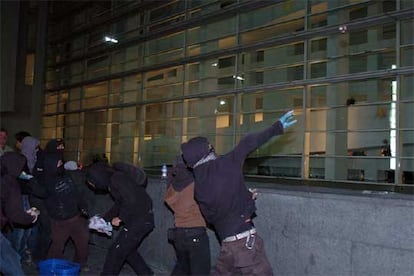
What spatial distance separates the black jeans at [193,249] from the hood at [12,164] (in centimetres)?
182

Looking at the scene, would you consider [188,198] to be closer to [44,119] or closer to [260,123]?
[260,123]

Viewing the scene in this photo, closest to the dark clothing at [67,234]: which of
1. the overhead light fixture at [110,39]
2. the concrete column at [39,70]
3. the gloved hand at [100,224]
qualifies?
the gloved hand at [100,224]

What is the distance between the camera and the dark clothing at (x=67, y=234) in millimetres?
6272

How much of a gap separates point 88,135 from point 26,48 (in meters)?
3.70

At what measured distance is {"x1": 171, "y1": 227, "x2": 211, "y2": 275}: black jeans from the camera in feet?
→ 16.1

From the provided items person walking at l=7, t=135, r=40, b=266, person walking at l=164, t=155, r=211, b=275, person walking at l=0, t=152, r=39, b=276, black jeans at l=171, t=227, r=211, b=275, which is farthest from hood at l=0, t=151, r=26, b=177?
black jeans at l=171, t=227, r=211, b=275

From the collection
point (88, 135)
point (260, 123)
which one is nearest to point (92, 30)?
point (88, 135)

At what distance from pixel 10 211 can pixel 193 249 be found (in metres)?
1.89

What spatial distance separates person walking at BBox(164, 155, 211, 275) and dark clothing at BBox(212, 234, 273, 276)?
70cm

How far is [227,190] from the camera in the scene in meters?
4.15

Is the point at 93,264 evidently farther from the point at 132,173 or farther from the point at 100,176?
the point at 132,173

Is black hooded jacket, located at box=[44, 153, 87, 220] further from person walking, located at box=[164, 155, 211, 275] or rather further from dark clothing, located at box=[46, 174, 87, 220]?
person walking, located at box=[164, 155, 211, 275]

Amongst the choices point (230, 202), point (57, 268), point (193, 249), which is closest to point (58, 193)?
point (57, 268)

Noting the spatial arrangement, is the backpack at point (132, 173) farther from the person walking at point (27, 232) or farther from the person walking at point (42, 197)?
the person walking at point (27, 232)
